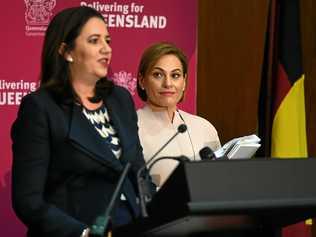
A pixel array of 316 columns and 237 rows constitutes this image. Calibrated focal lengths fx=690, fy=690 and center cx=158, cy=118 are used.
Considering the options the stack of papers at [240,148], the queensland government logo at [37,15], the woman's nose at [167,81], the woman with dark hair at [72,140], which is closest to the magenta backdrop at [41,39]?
the queensland government logo at [37,15]

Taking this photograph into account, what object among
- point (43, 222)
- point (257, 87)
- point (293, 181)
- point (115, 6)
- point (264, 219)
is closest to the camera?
point (293, 181)

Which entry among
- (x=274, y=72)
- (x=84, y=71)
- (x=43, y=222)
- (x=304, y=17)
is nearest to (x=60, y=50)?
(x=84, y=71)

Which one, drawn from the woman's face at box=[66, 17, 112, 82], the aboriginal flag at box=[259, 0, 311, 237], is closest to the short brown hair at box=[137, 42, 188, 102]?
the woman's face at box=[66, 17, 112, 82]

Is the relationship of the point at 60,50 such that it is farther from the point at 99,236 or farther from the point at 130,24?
the point at 130,24

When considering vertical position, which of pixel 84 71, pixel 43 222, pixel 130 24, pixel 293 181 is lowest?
pixel 43 222

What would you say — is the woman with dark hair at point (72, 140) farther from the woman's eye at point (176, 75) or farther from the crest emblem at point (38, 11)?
the crest emblem at point (38, 11)

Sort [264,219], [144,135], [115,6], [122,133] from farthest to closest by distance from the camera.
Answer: [115,6] < [144,135] < [122,133] < [264,219]

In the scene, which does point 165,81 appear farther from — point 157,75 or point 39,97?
point 39,97

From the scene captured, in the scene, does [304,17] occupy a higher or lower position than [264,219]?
higher

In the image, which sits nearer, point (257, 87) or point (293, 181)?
point (293, 181)

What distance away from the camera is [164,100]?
10.8 feet

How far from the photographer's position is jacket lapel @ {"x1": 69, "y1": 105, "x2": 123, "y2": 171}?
238cm

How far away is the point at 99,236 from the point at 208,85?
3060 mm

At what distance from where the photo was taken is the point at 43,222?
2289 mm
